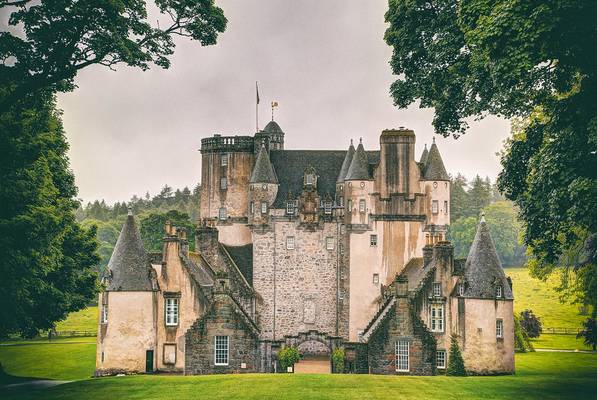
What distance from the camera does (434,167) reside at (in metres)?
75.1

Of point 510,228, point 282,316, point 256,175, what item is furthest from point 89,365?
point 510,228

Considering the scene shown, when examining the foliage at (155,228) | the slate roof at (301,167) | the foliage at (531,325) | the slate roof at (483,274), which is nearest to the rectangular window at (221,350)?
the slate roof at (483,274)

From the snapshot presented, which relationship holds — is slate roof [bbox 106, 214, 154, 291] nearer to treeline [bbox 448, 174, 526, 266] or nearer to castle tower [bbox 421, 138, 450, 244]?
castle tower [bbox 421, 138, 450, 244]

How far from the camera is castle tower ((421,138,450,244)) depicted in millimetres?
74062

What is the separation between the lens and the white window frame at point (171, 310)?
60.2 meters

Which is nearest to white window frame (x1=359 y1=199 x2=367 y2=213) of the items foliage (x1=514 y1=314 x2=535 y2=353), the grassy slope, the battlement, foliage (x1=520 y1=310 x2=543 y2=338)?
the battlement

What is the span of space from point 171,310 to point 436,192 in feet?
84.8

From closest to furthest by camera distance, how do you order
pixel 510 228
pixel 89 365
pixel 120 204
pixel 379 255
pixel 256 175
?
pixel 89 365 < pixel 379 255 < pixel 256 175 < pixel 510 228 < pixel 120 204

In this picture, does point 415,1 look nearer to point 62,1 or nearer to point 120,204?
point 62,1

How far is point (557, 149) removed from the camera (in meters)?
34.4

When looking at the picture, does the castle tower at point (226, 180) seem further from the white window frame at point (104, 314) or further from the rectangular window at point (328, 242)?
the white window frame at point (104, 314)

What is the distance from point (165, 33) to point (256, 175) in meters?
40.2

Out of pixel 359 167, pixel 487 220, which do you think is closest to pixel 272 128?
pixel 359 167

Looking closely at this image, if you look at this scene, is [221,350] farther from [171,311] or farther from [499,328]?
[499,328]
